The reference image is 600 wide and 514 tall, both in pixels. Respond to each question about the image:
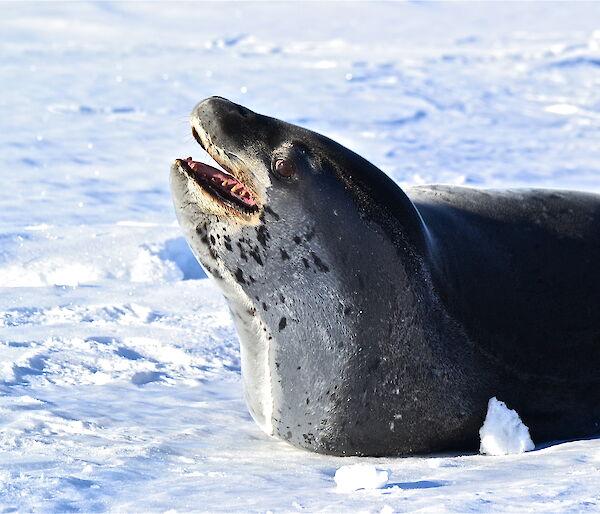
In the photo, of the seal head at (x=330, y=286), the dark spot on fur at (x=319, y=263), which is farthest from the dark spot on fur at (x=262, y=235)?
the dark spot on fur at (x=319, y=263)

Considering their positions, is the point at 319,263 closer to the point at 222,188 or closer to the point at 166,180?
the point at 222,188

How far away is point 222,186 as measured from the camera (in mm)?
3002

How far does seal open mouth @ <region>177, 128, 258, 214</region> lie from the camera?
296 cm

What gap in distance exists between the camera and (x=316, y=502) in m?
2.17

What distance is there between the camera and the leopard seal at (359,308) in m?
2.89

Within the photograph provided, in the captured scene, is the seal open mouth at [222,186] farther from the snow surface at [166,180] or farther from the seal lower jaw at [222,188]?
the snow surface at [166,180]

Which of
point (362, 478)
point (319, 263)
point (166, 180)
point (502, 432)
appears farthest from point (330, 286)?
point (166, 180)

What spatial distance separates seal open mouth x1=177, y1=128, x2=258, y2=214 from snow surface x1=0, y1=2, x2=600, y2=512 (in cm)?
63

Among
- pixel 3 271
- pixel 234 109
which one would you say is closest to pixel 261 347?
pixel 234 109

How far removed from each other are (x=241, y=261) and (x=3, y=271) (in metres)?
2.07

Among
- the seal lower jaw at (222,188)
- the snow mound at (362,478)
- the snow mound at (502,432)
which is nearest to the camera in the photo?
the snow mound at (362,478)

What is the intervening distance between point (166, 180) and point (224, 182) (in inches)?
165

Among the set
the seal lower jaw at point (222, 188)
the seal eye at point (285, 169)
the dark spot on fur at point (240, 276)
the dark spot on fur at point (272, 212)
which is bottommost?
the dark spot on fur at point (240, 276)

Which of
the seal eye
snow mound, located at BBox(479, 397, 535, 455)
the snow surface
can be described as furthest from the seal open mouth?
snow mound, located at BBox(479, 397, 535, 455)
